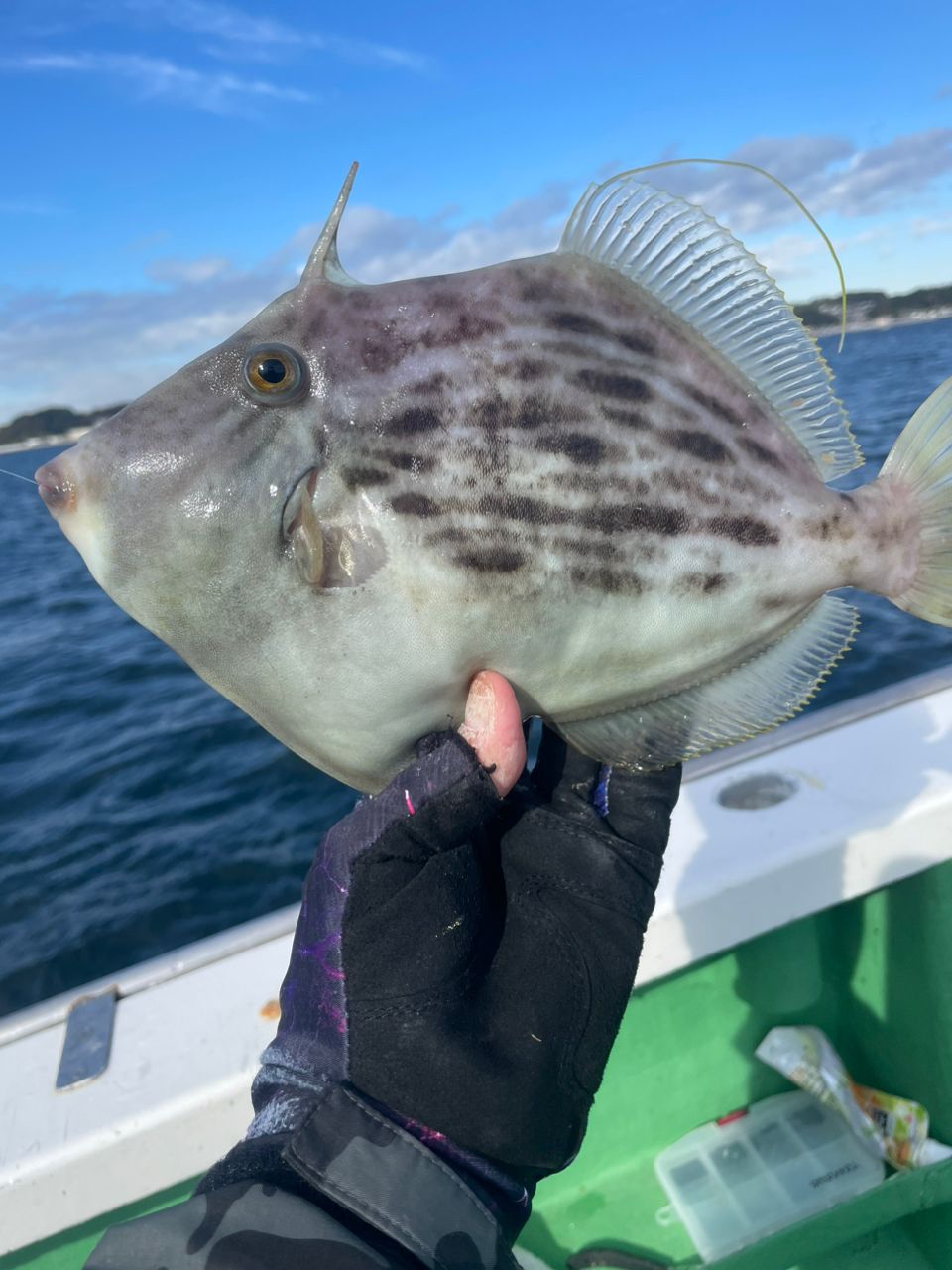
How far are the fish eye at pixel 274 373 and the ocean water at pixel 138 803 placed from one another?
17.1ft

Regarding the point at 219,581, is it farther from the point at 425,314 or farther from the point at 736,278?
the point at 736,278

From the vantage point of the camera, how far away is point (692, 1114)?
138 inches

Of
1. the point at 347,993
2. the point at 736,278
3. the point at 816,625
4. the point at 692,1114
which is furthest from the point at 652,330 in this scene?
the point at 692,1114

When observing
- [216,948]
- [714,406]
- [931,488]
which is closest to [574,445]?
[714,406]

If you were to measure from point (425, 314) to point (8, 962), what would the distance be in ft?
19.2

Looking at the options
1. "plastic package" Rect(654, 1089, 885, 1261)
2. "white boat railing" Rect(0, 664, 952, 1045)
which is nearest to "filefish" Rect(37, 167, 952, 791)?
"white boat railing" Rect(0, 664, 952, 1045)

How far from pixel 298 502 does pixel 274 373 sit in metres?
0.23

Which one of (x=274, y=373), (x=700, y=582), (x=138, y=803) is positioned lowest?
(x=138, y=803)

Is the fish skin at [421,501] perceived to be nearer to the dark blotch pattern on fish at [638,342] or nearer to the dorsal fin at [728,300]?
the dark blotch pattern on fish at [638,342]

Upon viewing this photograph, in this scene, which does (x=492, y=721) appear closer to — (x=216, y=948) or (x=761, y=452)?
(x=761, y=452)

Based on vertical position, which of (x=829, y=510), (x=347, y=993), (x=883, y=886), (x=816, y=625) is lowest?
(x=883, y=886)

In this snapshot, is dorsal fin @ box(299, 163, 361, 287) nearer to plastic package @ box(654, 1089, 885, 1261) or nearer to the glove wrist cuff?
the glove wrist cuff

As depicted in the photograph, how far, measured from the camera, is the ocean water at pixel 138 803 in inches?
248

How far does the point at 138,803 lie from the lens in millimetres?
7996
